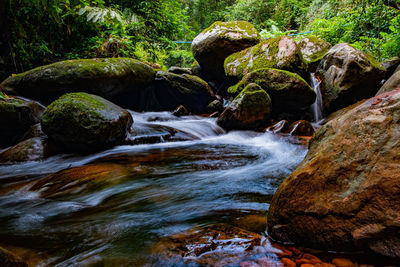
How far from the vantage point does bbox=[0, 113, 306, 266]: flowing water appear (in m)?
1.82

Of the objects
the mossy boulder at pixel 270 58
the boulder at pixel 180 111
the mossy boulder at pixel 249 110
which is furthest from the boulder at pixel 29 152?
the mossy boulder at pixel 270 58

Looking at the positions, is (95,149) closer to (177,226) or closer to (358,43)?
(177,226)

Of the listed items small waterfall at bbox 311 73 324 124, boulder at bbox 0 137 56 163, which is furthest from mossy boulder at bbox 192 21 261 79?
boulder at bbox 0 137 56 163

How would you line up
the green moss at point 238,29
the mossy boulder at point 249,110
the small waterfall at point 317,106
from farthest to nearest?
the green moss at point 238,29
the small waterfall at point 317,106
the mossy boulder at point 249,110

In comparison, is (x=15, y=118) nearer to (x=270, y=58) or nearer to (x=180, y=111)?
(x=180, y=111)

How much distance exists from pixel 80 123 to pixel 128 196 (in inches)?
96.3

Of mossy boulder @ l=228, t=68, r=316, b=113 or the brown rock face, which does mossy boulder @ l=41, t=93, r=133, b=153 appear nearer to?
the brown rock face

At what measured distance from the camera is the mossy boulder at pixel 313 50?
344 inches

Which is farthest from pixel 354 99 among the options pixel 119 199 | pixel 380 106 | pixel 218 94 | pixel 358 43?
pixel 119 199

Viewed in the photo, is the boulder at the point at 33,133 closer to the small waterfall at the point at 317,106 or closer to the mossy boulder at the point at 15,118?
the mossy boulder at the point at 15,118

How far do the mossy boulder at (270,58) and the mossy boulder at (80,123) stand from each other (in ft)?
17.7

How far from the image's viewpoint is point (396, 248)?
1.11 metres

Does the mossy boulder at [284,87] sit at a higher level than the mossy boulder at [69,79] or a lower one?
lower

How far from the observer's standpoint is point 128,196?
9.67 ft
